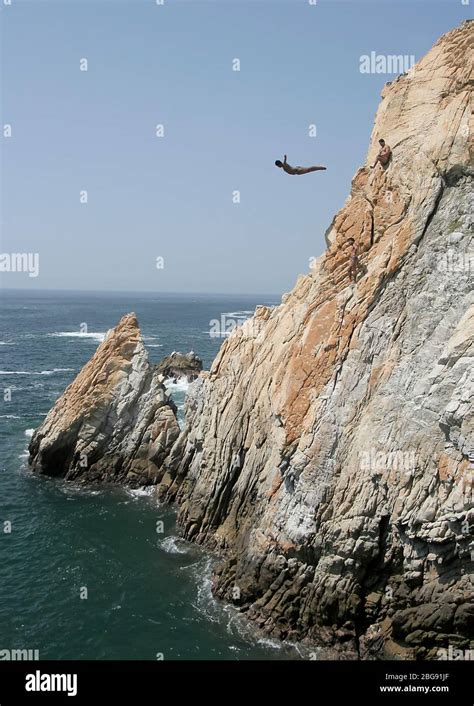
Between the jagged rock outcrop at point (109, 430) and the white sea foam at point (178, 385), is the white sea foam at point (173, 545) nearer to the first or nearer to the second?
the jagged rock outcrop at point (109, 430)

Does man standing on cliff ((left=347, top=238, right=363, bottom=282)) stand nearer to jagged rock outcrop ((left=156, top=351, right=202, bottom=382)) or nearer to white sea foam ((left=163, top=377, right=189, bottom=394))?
white sea foam ((left=163, top=377, right=189, bottom=394))

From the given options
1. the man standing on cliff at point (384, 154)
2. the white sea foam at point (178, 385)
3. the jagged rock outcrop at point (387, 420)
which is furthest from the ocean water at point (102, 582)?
the man standing on cliff at point (384, 154)

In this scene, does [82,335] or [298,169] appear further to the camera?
[82,335]

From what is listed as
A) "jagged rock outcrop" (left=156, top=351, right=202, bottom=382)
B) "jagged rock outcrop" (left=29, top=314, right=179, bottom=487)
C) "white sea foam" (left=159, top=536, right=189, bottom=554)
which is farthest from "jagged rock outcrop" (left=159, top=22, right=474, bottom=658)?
"jagged rock outcrop" (left=156, top=351, right=202, bottom=382)

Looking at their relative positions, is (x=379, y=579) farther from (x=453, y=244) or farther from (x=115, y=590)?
(x=453, y=244)

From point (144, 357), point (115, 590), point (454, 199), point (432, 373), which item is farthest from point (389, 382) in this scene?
point (144, 357)

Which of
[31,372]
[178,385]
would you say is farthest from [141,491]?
[31,372]

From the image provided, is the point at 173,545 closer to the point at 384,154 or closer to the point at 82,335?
the point at 384,154
